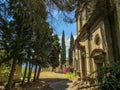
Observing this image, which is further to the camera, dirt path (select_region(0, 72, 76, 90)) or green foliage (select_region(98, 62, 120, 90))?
dirt path (select_region(0, 72, 76, 90))

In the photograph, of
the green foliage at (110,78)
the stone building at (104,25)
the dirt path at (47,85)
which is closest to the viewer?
the green foliage at (110,78)

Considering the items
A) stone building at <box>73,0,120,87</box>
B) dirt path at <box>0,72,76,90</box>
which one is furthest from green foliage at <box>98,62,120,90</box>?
dirt path at <box>0,72,76,90</box>

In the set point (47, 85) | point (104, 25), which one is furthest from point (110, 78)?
point (47, 85)

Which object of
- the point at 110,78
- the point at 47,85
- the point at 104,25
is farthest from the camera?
the point at 47,85

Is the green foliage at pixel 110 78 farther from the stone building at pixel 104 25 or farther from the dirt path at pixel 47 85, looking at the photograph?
the dirt path at pixel 47 85

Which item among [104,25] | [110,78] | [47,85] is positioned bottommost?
[47,85]

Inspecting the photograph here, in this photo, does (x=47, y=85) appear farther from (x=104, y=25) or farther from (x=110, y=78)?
(x=110, y=78)

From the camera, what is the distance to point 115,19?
12055 millimetres

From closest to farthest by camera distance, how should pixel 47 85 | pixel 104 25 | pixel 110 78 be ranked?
pixel 110 78 < pixel 104 25 < pixel 47 85

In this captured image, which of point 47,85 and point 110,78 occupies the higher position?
point 110,78

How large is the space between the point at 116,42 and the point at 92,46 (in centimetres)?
499

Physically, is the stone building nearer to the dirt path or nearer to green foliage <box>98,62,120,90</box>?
green foliage <box>98,62,120,90</box>

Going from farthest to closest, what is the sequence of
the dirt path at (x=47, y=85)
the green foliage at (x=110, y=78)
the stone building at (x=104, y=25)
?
1. the dirt path at (x=47, y=85)
2. the stone building at (x=104, y=25)
3. the green foliage at (x=110, y=78)

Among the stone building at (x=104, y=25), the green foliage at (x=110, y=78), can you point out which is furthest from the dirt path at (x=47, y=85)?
the green foliage at (x=110, y=78)
